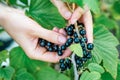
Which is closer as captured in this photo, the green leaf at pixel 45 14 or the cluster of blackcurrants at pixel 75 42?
the cluster of blackcurrants at pixel 75 42

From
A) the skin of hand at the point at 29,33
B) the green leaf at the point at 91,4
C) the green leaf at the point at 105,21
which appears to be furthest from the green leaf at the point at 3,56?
the green leaf at the point at 105,21

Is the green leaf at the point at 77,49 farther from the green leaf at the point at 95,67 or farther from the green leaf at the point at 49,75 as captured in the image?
the green leaf at the point at 49,75

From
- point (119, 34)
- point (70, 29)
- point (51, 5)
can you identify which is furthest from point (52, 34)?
point (119, 34)

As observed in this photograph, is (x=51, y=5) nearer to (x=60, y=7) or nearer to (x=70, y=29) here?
(x=60, y=7)

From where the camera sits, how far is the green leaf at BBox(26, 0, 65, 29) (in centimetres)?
153

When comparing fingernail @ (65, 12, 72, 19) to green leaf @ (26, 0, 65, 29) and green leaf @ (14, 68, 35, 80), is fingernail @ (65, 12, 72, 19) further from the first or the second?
green leaf @ (14, 68, 35, 80)

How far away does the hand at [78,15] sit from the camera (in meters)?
1.38

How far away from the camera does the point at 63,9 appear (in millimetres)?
1434

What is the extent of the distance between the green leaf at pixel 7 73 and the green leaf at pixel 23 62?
0.11 m

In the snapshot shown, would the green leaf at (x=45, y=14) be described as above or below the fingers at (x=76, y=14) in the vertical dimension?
below

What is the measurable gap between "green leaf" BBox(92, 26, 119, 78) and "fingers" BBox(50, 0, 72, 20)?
0.19 metres

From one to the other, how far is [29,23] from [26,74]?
8.8 inches

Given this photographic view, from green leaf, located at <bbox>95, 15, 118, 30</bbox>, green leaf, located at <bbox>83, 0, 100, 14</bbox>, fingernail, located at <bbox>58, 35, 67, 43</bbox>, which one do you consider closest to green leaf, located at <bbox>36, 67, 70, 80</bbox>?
fingernail, located at <bbox>58, 35, 67, 43</bbox>

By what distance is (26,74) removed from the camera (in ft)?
5.10
